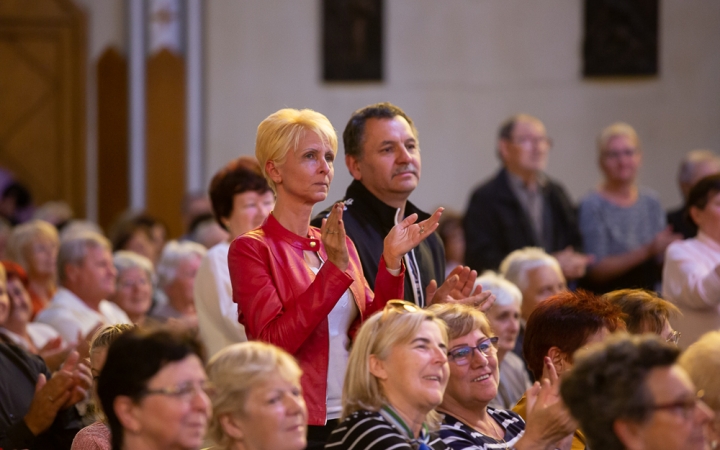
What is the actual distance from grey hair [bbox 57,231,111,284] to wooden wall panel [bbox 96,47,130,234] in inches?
165

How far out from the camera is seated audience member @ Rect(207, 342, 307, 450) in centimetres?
233

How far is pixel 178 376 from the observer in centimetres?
228

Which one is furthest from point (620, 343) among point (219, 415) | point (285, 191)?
point (285, 191)

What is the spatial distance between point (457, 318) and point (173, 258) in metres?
2.93

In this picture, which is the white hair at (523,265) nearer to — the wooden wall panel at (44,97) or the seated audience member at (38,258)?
the seated audience member at (38,258)

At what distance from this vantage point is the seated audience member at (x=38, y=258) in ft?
18.1

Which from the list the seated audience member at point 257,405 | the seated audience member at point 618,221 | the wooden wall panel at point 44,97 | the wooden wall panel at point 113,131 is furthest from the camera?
the wooden wall panel at point 44,97

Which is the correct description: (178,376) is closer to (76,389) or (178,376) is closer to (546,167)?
(76,389)

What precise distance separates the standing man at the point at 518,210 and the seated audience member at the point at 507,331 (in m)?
1.19

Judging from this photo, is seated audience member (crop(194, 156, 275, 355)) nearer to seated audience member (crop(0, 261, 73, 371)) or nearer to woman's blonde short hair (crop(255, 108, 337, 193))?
seated audience member (crop(0, 261, 73, 371))

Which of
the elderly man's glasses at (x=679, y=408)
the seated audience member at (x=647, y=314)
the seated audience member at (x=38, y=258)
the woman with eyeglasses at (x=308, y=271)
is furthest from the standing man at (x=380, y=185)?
the seated audience member at (x=38, y=258)

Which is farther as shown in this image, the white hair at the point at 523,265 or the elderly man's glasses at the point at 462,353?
the white hair at the point at 523,265

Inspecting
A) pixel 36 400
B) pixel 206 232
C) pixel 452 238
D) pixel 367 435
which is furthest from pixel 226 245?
pixel 452 238

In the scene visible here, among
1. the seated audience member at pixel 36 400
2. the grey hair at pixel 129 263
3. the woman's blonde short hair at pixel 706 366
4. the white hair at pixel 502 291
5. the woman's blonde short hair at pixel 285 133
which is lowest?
the seated audience member at pixel 36 400
